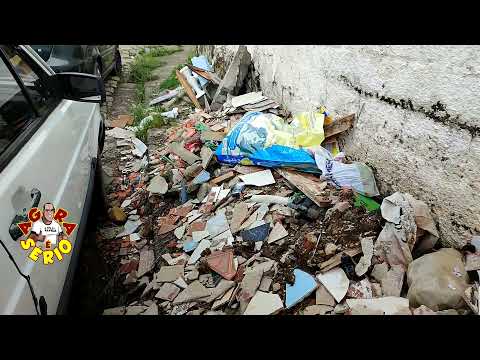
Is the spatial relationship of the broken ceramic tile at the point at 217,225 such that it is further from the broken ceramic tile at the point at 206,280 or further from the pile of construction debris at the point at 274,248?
the broken ceramic tile at the point at 206,280

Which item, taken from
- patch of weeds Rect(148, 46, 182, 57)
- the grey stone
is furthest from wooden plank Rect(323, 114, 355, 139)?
patch of weeds Rect(148, 46, 182, 57)

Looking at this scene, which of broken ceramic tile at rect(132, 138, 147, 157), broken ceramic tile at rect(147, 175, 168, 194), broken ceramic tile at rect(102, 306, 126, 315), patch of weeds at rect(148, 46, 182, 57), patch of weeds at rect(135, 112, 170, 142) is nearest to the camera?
broken ceramic tile at rect(102, 306, 126, 315)

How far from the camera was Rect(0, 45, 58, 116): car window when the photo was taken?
8.04 ft

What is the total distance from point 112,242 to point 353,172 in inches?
109

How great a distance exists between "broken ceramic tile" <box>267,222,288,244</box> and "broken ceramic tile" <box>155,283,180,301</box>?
95 cm

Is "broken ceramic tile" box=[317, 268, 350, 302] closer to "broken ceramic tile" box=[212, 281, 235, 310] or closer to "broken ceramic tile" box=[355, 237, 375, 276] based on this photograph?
"broken ceramic tile" box=[355, 237, 375, 276]

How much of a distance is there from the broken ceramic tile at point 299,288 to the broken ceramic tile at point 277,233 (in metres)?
0.49

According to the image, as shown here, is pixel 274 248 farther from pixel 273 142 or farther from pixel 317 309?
pixel 273 142

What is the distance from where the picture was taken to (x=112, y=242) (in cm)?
411

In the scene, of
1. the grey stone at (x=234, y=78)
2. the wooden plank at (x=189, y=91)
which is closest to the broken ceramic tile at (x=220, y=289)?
the grey stone at (x=234, y=78)

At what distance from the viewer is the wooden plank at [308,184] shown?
348cm
